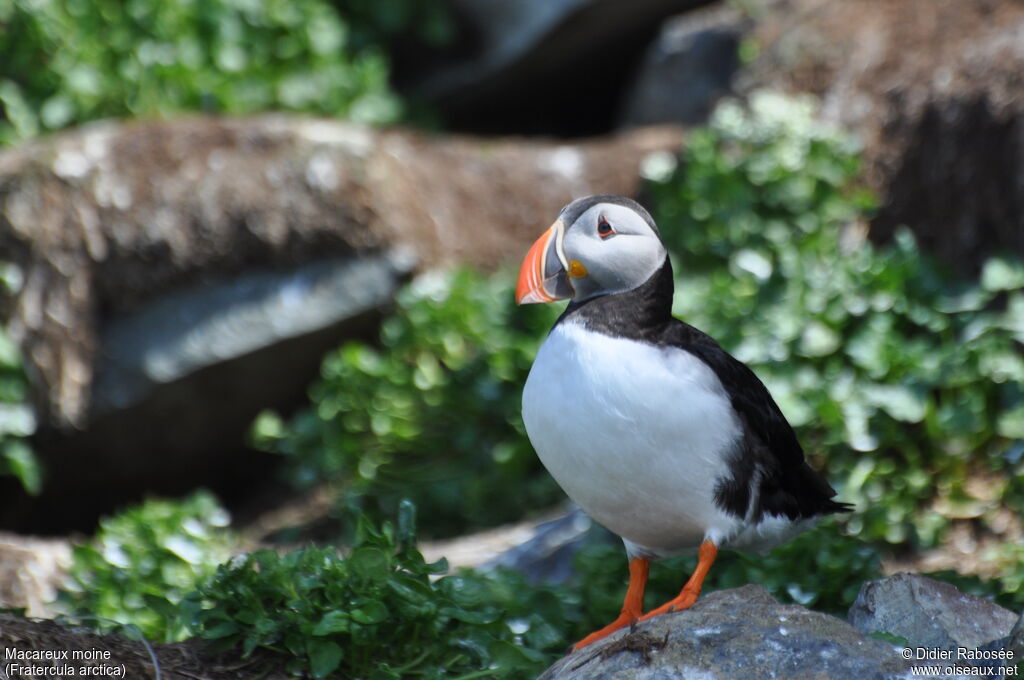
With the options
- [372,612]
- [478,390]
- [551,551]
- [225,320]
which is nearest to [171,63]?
[225,320]

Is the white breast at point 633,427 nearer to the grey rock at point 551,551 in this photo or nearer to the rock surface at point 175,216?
the grey rock at point 551,551

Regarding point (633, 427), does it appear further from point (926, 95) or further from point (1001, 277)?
point (926, 95)

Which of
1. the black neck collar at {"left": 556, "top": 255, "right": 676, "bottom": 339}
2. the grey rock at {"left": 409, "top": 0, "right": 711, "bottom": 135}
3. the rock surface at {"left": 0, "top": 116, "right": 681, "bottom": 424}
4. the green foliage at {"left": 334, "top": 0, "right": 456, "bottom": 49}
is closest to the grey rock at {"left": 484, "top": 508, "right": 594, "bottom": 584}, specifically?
the black neck collar at {"left": 556, "top": 255, "right": 676, "bottom": 339}

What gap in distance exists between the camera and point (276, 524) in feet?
22.4

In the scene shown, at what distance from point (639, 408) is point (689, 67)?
17.4 ft

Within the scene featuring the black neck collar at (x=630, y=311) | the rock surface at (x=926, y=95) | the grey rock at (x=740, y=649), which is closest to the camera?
the grey rock at (x=740, y=649)

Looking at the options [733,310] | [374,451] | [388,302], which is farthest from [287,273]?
[733,310]

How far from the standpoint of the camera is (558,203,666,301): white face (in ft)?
11.2

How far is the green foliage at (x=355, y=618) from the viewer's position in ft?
11.1

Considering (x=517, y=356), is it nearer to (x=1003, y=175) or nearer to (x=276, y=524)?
(x=276, y=524)

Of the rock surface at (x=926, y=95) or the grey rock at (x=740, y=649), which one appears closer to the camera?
the grey rock at (x=740, y=649)

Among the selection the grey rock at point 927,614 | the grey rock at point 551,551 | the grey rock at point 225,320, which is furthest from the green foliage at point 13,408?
the grey rock at point 927,614

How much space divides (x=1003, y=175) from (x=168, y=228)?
14.4 ft

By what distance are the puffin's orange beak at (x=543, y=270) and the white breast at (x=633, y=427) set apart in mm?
A: 123
